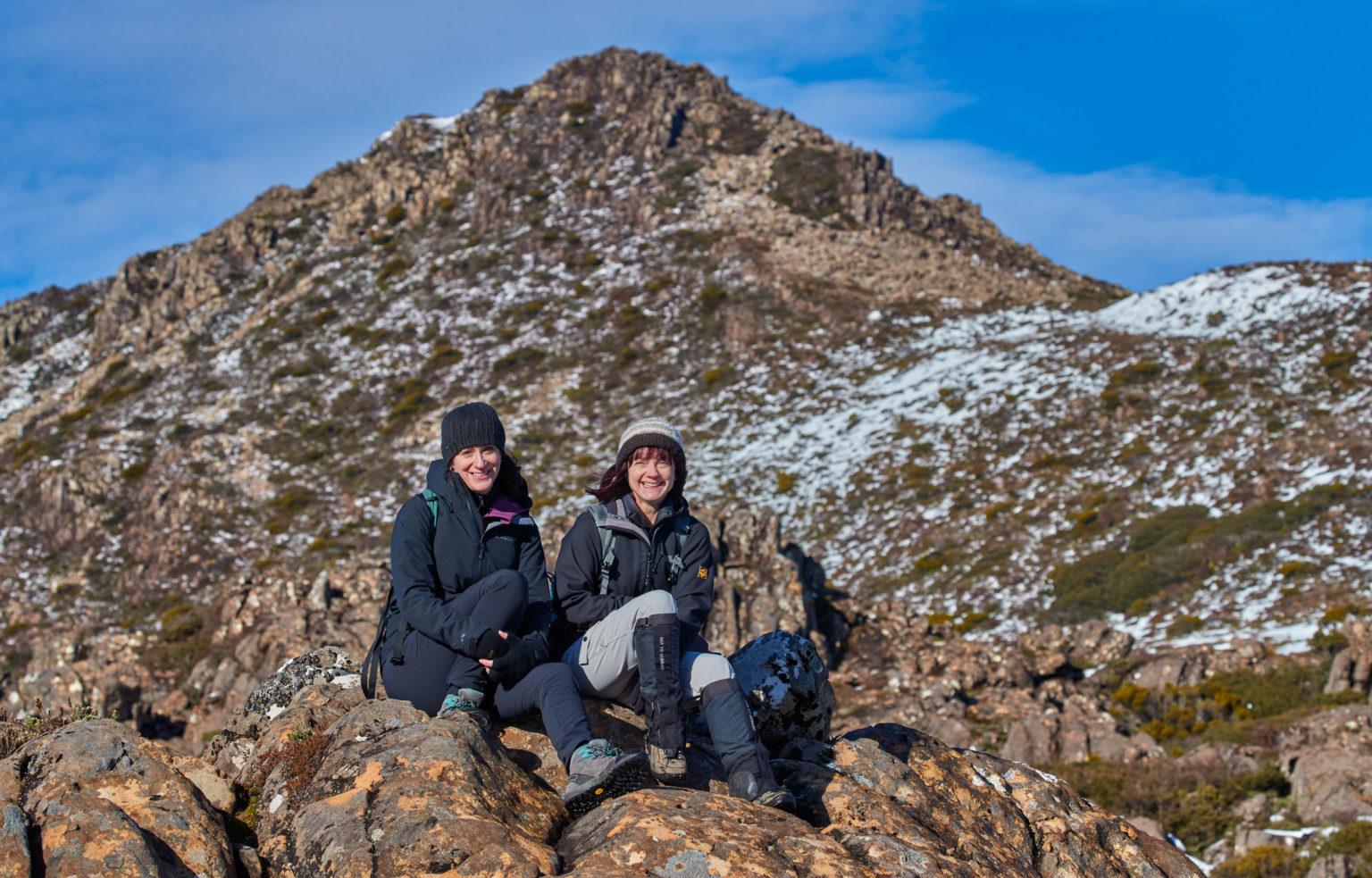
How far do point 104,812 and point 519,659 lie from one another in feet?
6.99

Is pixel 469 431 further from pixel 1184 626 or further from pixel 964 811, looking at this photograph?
pixel 1184 626

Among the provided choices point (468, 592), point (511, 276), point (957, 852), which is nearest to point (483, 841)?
point (468, 592)

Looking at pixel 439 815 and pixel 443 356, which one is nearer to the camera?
pixel 439 815

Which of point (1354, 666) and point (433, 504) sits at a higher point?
point (433, 504)

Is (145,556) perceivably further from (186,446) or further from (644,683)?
(644,683)

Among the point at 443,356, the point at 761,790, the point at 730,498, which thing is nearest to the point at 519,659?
the point at 761,790

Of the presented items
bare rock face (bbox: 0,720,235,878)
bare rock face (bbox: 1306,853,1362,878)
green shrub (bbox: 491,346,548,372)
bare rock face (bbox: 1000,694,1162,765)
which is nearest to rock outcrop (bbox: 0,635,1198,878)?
bare rock face (bbox: 0,720,235,878)

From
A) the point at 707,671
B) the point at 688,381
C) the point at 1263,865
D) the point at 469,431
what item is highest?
the point at 688,381

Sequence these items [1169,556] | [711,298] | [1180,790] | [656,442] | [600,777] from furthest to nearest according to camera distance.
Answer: [711,298]
[1169,556]
[1180,790]
[656,442]
[600,777]

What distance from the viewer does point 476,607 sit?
5.48 metres

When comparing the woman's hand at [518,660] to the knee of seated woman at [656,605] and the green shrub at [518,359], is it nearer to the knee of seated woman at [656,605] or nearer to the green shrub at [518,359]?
the knee of seated woman at [656,605]

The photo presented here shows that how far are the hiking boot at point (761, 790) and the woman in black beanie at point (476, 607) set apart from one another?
51 centimetres

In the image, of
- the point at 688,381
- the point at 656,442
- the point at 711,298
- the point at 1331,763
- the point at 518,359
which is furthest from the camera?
the point at 711,298

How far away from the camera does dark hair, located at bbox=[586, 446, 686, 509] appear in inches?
238
